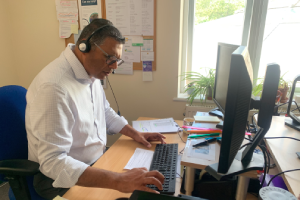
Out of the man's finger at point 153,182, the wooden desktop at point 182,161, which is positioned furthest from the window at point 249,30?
the man's finger at point 153,182

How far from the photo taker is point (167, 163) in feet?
3.11

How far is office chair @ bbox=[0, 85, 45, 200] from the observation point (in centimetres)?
88

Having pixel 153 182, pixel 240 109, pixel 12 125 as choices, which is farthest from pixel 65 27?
pixel 240 109

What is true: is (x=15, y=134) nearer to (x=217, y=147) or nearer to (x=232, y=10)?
(x=217, y=147)

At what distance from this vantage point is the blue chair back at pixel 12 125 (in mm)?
951

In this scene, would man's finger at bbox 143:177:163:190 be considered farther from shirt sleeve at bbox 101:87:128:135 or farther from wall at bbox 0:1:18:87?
wall at bbox 0:1:18:87

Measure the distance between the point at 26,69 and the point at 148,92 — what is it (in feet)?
5.05

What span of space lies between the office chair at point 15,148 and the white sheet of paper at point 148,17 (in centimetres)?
122

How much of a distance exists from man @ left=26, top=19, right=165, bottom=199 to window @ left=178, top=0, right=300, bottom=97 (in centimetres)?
125

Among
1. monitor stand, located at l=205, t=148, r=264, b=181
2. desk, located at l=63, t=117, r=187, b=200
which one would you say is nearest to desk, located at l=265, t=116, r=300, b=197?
monitor stand, located at l=205, t=148, r=264, b=181

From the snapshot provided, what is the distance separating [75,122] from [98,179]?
334 millimetres

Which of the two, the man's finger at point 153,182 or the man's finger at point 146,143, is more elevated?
the man's finger at point 153,182

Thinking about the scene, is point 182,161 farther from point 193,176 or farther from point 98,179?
point 98,179

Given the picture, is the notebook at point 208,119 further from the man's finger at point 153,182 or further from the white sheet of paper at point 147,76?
the white sheet of paper at point 147,76
